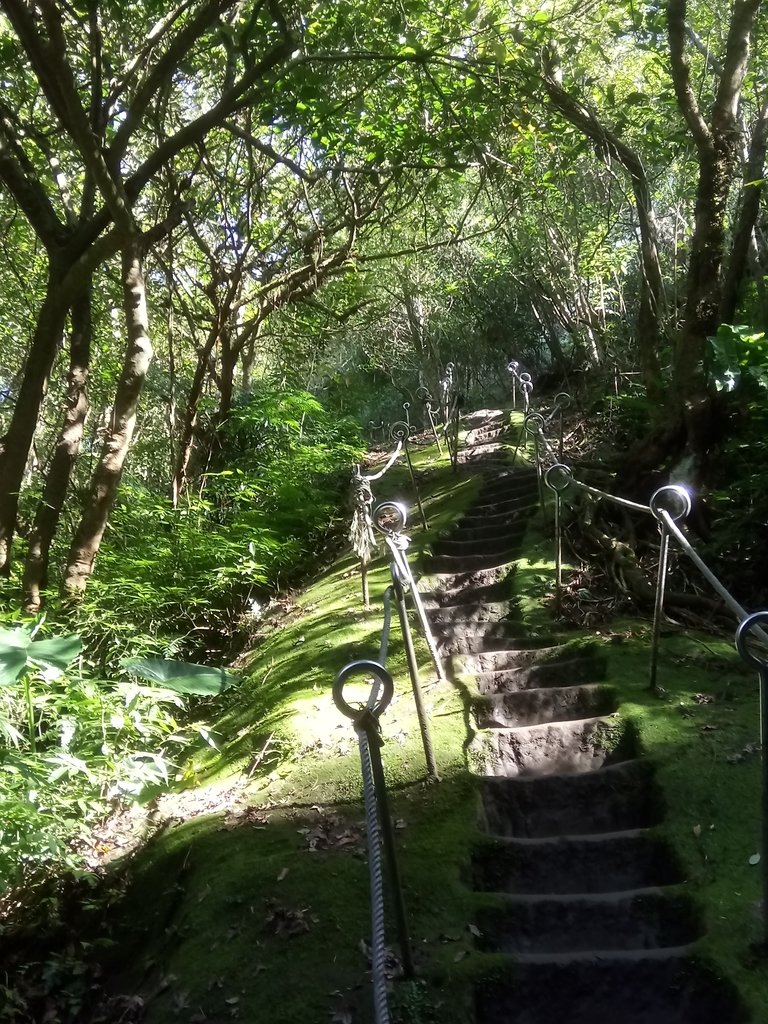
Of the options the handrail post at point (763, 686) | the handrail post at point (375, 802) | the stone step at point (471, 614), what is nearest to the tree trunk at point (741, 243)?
the stone step at point (471, 614)

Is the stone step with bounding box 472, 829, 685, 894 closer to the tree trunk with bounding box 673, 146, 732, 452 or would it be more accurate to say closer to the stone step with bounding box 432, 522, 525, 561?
the tree trunk with bounding box 673, 146, 732, 452

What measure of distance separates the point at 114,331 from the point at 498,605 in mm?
9440

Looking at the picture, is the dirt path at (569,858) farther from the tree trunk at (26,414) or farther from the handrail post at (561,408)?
the handrail post at (561,408)

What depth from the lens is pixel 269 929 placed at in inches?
132

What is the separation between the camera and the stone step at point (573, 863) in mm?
3547

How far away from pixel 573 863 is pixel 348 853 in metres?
1.03

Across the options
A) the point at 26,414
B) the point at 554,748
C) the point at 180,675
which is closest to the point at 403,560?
the point at 554,748

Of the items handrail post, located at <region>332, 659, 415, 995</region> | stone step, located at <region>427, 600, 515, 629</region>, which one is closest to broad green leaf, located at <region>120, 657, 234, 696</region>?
handrail post, located at <region>332, 659, 415, 995</region>

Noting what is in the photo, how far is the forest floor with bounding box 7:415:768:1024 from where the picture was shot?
2982 millimetres

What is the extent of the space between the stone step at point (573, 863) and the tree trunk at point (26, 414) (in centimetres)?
430

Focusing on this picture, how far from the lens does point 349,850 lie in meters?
3.78

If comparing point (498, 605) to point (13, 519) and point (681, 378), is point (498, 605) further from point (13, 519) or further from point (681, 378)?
point (13, 519)

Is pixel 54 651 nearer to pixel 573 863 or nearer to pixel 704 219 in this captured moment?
pixel 573 863

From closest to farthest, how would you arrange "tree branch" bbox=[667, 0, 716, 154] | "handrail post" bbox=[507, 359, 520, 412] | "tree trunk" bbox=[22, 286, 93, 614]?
"tree trunk" bbox=[22, 286, 93, 614] → "tree branch" bbox=[667, 0, 716, 154] → "handrail post" bbox=[507, 359, 520, 412]
